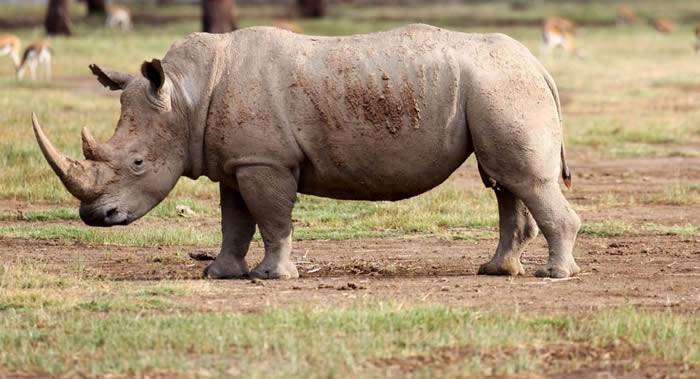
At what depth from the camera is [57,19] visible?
135 ft

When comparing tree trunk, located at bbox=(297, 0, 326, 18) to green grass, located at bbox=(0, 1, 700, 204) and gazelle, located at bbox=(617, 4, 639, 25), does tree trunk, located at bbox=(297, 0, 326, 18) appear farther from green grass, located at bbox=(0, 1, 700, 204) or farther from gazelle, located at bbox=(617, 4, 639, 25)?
gazelle, located at bbox=(617, 4, 639, 25)

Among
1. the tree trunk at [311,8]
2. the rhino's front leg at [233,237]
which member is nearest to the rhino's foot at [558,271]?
the rhino's front leg at [233,237]

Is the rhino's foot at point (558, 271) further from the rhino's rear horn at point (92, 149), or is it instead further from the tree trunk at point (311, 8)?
the tree trunk at point (311, 8)

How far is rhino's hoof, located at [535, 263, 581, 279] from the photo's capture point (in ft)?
33.0

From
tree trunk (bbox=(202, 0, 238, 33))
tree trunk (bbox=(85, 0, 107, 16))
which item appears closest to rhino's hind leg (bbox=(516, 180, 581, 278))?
tree trunk (bbox=(202, 0, 238, 33))

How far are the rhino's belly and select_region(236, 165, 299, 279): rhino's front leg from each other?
8.8 inches

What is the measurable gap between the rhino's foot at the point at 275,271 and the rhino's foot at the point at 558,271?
1.50 meters

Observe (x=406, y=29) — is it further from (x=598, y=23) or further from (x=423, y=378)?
(x=598, y=23)

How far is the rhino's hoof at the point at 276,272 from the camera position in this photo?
33.3 ft

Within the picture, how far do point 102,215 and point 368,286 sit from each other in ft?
5.44

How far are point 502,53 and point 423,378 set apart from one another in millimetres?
3517

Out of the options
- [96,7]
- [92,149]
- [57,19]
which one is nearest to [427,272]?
[92,149]

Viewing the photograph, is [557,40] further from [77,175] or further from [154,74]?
[77,175]

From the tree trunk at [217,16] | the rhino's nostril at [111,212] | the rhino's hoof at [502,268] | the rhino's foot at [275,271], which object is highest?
the rhino's nostril at [111,212]
